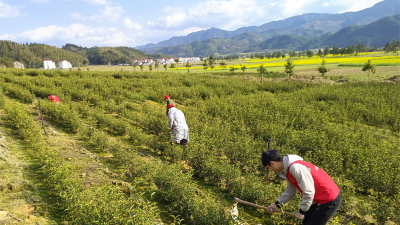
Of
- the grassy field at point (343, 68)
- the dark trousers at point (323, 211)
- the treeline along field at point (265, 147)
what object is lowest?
the treeline along field at point (265, 147)

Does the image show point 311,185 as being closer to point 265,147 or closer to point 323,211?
point 323,211

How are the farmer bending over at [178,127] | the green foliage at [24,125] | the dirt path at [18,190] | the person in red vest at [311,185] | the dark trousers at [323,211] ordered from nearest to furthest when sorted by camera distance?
the person in red vest at [311,185]
the dark trousers at [323,211]
the dirt path at [18,190]
the green foliage at [24,125]
the farmer bending over at [178,127]

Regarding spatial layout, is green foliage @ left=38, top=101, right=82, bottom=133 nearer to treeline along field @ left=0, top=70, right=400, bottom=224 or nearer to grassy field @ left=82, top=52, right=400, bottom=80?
treeline along field @ left=0, top=70, right=400, bottom=224

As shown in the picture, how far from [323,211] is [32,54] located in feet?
458

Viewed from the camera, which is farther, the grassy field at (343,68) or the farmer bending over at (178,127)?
the grassy field at (343,68)

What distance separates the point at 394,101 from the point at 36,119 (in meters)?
21.1

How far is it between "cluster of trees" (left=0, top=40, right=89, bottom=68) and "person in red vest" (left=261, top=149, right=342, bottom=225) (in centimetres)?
11699

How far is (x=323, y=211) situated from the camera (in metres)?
2.94

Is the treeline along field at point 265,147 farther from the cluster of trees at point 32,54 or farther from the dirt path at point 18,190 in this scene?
the cluster of trees at point 32,54

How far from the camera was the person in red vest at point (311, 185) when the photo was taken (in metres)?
2.80

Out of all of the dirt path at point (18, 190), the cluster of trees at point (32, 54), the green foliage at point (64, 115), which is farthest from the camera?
the cluster of trees at point (32, 54)

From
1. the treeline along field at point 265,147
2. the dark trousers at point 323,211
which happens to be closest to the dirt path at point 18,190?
the treeline along field at point 265,147

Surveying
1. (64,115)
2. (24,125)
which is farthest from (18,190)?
(64,115)

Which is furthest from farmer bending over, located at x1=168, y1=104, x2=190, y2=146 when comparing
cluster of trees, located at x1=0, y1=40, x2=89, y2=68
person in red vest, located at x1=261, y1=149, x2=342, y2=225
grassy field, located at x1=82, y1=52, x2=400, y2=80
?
cluster of trees, located at x1=0, y1=40, x2=89, y2=68
